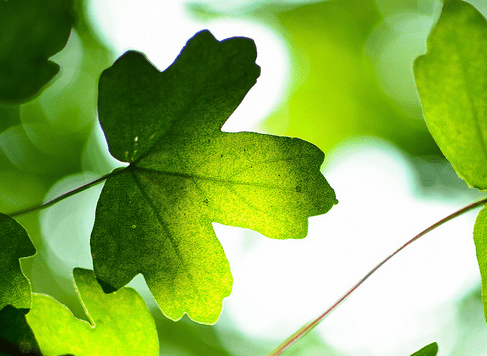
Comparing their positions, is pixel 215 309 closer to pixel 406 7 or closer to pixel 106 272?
pixel 106 272

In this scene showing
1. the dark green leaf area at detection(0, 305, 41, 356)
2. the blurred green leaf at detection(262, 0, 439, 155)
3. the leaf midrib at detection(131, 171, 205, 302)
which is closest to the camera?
the dark green leaf area at detection(0, 305, 41, 356)

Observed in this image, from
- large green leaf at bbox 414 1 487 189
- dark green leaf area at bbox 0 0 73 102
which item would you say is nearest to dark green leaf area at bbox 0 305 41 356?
dark green leaf area at bbox 0 0 73 102

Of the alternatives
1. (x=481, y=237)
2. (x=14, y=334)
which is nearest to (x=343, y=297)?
(x=481, y=237)

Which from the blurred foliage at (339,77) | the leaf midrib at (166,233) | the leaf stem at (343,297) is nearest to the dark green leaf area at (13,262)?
the leaf midrib at (166,233)

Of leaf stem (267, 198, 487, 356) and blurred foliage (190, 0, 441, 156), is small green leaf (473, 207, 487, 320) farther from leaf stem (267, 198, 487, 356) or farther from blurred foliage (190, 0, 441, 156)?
blurred foliage (190, 0, 441, 156)

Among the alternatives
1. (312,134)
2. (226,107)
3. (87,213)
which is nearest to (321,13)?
(312,134)
